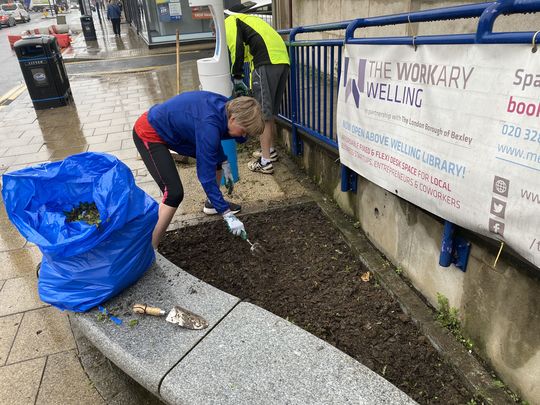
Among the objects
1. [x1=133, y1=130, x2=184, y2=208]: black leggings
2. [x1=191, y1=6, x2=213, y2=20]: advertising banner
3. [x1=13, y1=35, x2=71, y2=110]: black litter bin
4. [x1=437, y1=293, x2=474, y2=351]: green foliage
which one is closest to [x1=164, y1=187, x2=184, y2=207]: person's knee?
[x1=133, y1=130, x2=184, y2=208]: black leggings

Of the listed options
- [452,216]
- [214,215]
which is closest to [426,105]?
[452,216]

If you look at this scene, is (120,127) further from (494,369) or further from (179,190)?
(494,369)

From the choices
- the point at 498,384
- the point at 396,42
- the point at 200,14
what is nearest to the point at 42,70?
the point at 396,42

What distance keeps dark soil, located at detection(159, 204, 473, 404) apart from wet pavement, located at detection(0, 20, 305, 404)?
465 mm

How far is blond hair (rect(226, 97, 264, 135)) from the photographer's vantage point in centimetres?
266

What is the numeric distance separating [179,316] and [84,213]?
34.6 inches

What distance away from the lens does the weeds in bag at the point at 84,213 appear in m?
2.44

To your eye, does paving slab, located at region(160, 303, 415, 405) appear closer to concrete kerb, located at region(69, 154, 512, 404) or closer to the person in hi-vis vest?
concrete kerb, located at region(69, 154, 512, 404)

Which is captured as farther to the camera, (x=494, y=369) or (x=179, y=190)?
(x=179, y=190)

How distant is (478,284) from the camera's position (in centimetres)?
213

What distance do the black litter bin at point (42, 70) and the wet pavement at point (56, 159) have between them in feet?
0.89

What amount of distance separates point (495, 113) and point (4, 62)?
18545 mm

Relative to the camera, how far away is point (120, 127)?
272 inches

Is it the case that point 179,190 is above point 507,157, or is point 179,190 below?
below
